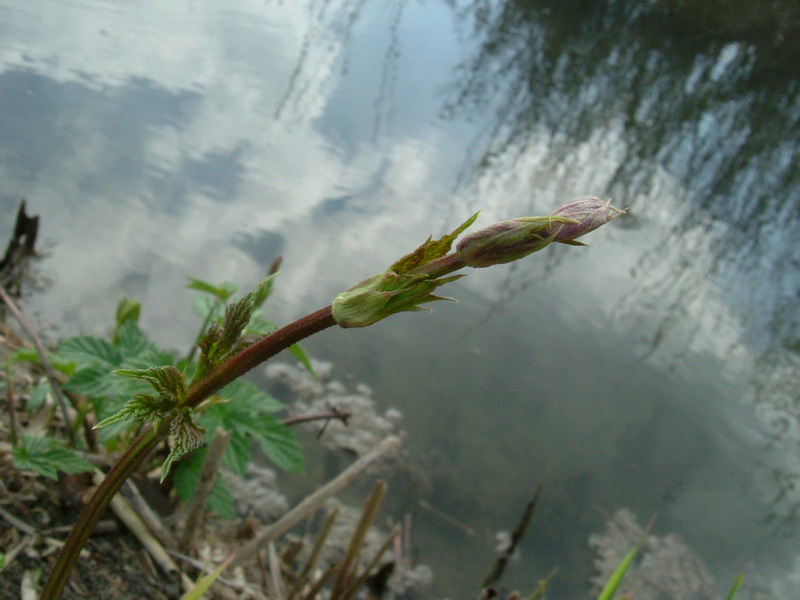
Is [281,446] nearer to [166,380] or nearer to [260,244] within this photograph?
[166,380]

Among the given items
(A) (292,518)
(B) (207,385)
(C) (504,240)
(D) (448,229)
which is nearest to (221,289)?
(A) (292,518)

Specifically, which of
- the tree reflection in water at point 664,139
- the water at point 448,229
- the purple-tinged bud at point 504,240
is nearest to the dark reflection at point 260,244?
the water at point 448,229

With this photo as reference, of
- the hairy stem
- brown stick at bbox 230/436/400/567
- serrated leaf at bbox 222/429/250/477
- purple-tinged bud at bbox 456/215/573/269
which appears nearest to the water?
brown stick at bbox 230/436/400/567

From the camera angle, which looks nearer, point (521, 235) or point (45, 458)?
point (521, 235)

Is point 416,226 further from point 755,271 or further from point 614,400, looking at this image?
point 755,271

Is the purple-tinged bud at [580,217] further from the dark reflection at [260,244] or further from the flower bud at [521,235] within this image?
the dark reflection at [260,244]
